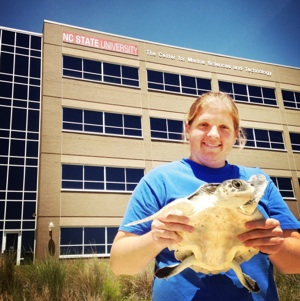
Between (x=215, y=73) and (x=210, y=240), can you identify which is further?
(x=215, y=73)

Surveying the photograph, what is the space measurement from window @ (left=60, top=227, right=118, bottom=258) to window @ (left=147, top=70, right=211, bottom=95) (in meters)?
12.9

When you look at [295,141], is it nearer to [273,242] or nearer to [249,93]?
[249,93]

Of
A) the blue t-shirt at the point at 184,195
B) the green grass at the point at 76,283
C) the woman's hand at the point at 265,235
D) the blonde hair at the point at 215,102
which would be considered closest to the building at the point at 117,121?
the green grass at the point at 76,283

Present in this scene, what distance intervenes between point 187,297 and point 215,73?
93.1 ft

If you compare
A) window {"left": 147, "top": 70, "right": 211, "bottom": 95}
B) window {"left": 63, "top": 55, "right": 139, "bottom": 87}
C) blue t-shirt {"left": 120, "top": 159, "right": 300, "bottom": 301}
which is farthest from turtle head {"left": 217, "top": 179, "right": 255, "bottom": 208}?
window {"left": 147, "top": 70, "right": 211, "bottom": 95}

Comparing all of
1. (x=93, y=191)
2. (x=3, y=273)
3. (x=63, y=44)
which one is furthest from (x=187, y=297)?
(x=63, y=44)

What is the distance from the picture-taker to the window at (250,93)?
93.4 feet

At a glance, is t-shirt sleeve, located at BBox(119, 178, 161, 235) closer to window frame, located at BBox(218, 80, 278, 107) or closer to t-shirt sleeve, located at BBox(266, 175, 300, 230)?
t-shirt sleeve, located at BBox(266, 175, 300, 230)

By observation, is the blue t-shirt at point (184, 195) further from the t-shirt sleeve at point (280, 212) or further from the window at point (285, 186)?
the window at point (285, 186)

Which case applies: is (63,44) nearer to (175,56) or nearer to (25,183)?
(175,56)

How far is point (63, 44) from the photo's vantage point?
2362cm

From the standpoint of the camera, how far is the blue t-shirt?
1.81 metres

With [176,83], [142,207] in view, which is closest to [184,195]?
[142,207]

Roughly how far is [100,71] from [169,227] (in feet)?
79.0
